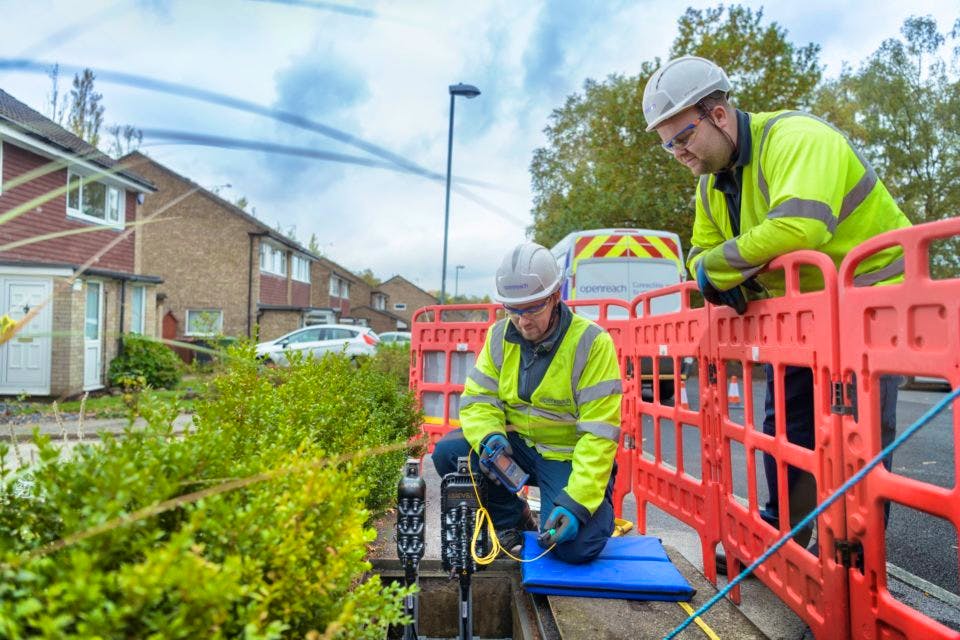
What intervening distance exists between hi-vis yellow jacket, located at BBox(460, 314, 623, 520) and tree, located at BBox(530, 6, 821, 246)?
20174 mm

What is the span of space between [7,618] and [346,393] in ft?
10.5

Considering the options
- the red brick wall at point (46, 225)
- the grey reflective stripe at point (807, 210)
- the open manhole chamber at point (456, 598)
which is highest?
the red brick wall at point (46, 225)

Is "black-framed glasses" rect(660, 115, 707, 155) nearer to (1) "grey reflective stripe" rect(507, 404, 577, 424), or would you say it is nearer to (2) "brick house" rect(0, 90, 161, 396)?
(1) "grey reflective stripe" rect(507, 404, 577, 424)

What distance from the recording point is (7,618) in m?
1.14

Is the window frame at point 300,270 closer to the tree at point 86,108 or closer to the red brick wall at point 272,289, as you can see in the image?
the red brick wall at point 272,289

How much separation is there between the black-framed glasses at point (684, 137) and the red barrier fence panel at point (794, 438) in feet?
2.17

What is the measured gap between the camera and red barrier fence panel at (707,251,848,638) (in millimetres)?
2422

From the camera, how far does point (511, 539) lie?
376 centimetres

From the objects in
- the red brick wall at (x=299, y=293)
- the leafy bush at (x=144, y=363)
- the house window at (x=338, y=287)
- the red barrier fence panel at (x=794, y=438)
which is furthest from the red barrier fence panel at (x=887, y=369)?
the house window at (x=338, y=287)

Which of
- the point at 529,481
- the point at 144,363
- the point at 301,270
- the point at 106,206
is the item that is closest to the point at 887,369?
the point at 529,481

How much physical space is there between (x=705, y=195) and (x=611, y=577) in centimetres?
186

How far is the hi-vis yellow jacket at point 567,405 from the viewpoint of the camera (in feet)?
10.9

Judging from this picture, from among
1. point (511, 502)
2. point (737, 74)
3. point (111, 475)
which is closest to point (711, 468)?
point (511, 502)

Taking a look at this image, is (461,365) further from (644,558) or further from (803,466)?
(803,466)
